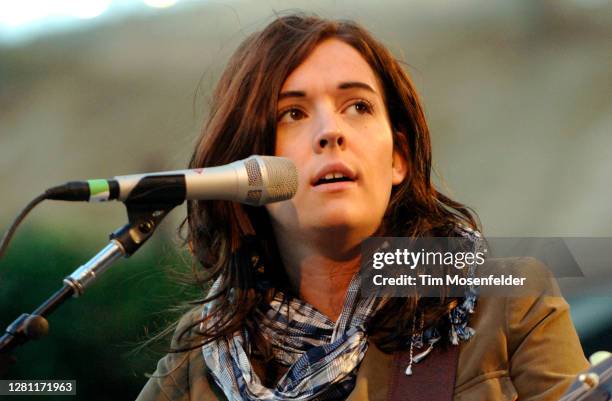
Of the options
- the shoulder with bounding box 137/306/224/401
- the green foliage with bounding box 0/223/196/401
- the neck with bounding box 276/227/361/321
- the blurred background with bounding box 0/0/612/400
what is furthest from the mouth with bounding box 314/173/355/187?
the green foliage with bounding box 0/223/196/401

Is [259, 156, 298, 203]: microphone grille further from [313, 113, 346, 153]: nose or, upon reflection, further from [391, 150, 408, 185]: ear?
[391, 150, 408, 185]: ear

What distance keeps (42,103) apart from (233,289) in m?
1.37

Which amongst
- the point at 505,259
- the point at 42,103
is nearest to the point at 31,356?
the point at 42,103

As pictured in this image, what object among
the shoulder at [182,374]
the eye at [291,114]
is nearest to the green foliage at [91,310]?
the shoulder at [182,374]

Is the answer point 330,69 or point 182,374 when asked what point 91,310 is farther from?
point 330,69

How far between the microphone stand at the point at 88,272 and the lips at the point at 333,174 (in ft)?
1.92

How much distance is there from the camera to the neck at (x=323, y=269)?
251 cm

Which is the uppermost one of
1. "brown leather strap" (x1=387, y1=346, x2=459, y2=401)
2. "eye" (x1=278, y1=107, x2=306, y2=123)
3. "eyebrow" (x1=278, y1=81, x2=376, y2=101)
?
"eyebrow" (x1=278, y1=81, x2=376, y2=101)

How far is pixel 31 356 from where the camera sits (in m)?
3.39

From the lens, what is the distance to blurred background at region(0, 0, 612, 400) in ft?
10.5

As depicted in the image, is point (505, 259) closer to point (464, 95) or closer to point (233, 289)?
point (233, 289)

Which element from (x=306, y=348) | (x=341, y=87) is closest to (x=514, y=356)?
(x=306, y=348)

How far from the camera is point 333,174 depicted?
2363mm

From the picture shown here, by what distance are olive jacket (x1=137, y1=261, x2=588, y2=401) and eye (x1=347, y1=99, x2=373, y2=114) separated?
1.73 ft
